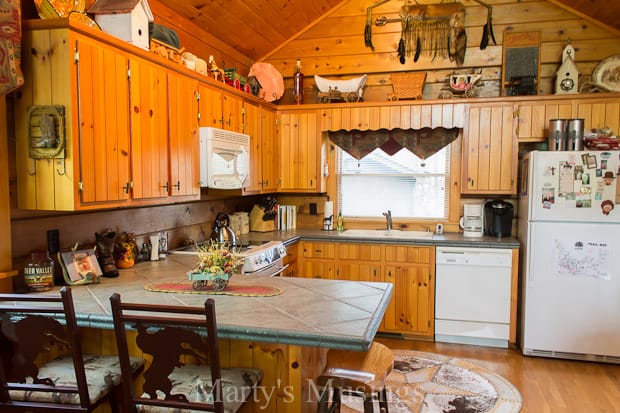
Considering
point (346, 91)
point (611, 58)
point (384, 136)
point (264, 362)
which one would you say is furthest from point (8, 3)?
point (611, 58)

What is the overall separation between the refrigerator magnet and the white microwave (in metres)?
2.83

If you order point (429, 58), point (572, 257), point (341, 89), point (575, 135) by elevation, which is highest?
point (429, 58)

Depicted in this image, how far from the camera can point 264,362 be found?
190 centimetres

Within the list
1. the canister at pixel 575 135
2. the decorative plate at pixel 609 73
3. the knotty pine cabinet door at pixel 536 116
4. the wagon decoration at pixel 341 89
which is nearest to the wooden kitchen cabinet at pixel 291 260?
the wagon decoration at pixel 341 89

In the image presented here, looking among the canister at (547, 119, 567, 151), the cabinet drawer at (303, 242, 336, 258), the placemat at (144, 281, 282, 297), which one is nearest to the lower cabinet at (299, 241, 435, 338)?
the cabinet drawer at (303, 242, 336, 258)

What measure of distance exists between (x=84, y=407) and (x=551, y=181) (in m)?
3.52

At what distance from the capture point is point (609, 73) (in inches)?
155

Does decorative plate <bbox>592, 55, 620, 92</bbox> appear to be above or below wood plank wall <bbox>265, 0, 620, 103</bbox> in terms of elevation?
below

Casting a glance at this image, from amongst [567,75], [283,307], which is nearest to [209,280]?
[283,307]

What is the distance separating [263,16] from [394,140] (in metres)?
1.77

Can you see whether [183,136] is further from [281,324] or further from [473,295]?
[473,295]

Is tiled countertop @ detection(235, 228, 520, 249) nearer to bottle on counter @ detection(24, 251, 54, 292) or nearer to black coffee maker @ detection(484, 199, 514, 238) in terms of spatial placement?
black coffee maker @ detection(484, 199, 514, 238)

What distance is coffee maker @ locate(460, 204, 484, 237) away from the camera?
419cm

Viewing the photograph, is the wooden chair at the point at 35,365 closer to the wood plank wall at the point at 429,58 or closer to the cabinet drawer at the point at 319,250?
the cabinet drawer at the point at 319,250
